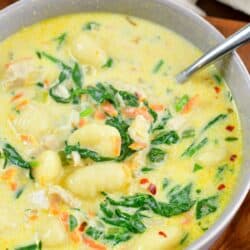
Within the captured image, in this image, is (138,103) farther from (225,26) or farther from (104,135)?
(225,26)

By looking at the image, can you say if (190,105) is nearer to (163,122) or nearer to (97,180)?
(163,122)

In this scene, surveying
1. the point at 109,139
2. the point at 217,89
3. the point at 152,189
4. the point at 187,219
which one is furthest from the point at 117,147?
the point at 217,89

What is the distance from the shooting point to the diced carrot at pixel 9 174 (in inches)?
78.2

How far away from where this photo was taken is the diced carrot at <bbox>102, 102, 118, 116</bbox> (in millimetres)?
2113

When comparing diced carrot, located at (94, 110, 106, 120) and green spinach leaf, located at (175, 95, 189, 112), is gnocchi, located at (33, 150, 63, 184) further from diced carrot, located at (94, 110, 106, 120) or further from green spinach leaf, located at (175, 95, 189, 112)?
green spinach leaf, located at (175, 95, 189, 112)

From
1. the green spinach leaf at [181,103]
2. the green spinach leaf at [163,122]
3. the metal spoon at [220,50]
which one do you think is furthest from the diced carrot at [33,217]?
the metal spoon at [220,50]

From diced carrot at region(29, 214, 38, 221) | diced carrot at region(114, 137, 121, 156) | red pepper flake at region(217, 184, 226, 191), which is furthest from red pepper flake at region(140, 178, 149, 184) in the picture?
diced carrot at region(29, 214, 38, 221)

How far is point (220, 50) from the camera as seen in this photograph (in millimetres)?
2162

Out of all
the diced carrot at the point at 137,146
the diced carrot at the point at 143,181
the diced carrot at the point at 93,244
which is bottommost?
the diced carrot at the point at 93,244

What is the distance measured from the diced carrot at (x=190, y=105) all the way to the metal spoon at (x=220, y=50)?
8cm

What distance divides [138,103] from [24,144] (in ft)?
1.20

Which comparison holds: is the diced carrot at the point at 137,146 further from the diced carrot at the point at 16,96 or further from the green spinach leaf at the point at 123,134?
the diced carrot at the point at 16,96

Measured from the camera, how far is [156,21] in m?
2.37

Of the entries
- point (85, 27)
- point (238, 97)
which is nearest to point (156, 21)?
point (85, 27)
